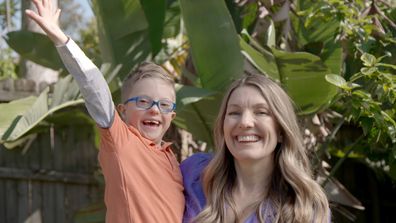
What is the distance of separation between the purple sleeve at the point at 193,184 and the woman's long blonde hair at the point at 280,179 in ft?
0.11

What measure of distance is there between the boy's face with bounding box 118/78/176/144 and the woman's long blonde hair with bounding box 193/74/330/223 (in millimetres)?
200

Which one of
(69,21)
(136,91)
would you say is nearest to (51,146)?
(136,91)

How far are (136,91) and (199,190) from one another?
1.31 feet

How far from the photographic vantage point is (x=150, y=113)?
293 centimetres

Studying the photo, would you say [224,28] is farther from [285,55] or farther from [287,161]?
[287,161]

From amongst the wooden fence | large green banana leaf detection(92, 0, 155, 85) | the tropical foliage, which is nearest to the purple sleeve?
the tropical foliage

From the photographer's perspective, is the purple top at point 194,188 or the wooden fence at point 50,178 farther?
the wooden fence at point 50,178

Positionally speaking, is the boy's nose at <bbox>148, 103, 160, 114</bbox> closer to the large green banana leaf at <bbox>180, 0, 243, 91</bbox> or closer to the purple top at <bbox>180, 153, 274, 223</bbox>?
the purple top at <bbox>180, 153, 274, 223</bbox>

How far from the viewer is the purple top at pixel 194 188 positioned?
9.23ft

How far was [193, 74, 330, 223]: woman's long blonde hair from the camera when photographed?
2770 mm

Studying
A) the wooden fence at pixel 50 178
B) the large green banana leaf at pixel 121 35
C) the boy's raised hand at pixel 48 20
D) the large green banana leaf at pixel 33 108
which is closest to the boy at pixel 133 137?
the boy's raised hand at pixel 48 20

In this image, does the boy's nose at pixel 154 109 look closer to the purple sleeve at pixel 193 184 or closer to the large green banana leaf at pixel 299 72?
the purple sleeve at pixel 193 184

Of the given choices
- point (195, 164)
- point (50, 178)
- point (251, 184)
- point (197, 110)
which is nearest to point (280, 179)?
point (251, 184)

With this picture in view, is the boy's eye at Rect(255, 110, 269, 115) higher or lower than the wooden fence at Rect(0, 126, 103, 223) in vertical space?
higher
